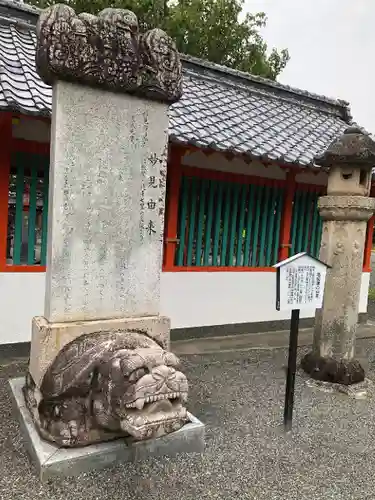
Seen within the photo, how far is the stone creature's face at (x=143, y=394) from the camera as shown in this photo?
2.55 m

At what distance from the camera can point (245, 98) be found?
9.00 meters

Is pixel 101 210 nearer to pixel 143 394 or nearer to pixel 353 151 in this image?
pixel 143 394

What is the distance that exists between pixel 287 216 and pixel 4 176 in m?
4.57

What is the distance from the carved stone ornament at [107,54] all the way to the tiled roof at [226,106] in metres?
1.31

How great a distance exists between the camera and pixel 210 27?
16.3m

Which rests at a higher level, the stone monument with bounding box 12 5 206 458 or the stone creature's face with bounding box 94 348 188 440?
the stone monument with bounding box 12 5 206 458

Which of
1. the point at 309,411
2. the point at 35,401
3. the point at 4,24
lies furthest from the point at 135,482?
the point at 4,24

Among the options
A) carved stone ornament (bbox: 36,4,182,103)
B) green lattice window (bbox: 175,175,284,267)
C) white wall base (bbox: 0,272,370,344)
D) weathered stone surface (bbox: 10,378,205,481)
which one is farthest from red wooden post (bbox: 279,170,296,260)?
weathered stone surface (bbox: 10,378,205,481)

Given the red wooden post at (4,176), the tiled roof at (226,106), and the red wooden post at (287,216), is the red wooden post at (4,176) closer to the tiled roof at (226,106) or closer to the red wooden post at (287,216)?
the tiled roof at (226,106)

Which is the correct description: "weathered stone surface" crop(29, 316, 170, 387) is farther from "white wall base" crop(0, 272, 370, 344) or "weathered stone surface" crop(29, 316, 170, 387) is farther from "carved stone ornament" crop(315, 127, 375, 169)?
"carved stone ornament" crop(315, 127, 375, 169)

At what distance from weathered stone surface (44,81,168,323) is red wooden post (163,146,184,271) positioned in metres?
2.31

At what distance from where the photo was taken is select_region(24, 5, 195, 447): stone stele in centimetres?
293

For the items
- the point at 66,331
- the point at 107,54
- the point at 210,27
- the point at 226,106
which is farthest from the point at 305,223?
the point at 210,27

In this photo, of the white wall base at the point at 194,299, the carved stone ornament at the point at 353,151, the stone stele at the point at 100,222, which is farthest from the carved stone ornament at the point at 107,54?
the white wall base at the point at 194,299
